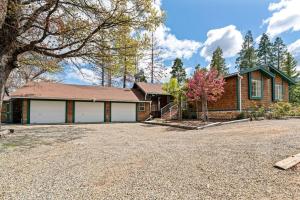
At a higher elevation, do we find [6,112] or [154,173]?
[6,112]

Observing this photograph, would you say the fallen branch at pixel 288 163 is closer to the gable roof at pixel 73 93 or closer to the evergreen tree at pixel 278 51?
the gable roof at pixel 73 93

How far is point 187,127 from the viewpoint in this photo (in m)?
13.2

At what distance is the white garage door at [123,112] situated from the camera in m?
23.2

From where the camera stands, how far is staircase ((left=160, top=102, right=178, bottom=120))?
22.5 metres

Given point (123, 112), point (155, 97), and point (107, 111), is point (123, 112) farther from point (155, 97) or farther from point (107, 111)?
point (155, 97)

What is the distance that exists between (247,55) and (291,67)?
950 centimetres

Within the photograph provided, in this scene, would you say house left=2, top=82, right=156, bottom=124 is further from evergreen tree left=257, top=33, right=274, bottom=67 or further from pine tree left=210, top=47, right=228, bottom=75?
evergreen tree left=257, top=33, right=274, bottom=67

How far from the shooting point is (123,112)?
23.6m

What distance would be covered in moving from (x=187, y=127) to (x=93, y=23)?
23.8ft

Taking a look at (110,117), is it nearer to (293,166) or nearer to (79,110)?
(79,110)

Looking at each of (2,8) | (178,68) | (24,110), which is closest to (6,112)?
(24,110)

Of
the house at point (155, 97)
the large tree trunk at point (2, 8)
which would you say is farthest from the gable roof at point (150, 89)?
the large tree trunk at point (2, 8)

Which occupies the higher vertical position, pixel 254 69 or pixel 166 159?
pixel 254 69

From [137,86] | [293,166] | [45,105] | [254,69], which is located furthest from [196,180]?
[137,86]
